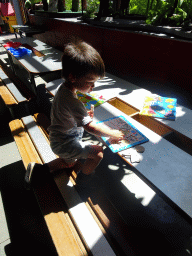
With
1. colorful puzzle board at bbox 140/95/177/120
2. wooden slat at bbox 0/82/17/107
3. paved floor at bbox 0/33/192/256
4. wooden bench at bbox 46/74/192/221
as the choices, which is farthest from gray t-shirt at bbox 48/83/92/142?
wooden slat at bbox 0/82/17/107

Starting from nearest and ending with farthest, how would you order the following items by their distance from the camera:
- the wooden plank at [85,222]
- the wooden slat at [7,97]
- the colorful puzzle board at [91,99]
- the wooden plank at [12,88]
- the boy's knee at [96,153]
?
the wooden plank at [85,222]
the boy's knee at [96,153]
the colorful puzzle board at [91,99]
the wooden slat at [7,97]
the wooden plank at [12,88]

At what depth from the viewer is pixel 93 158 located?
71.1 inches

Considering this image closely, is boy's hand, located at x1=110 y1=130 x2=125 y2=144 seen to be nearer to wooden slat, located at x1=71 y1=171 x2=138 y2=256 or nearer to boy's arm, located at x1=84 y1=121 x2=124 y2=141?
boy's arm, located at x1=84 y1=121 x2=124 y2=141

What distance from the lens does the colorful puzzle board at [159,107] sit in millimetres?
1998

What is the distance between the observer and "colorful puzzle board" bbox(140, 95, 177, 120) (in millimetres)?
1998

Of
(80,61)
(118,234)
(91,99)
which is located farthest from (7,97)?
(118,234)

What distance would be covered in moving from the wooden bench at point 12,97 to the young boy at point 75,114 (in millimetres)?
1562

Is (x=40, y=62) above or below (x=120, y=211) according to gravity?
above

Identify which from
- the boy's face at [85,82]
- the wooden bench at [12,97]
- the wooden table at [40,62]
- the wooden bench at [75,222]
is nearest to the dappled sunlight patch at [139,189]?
the wooden bench at [75,222]

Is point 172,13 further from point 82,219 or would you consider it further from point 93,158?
point 82,219

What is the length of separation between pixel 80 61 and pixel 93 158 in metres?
0.93

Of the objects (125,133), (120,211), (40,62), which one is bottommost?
(120,211)

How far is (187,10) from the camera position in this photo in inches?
113

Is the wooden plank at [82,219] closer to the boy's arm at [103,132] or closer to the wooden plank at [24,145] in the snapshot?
the wooden plank at [24,145]
